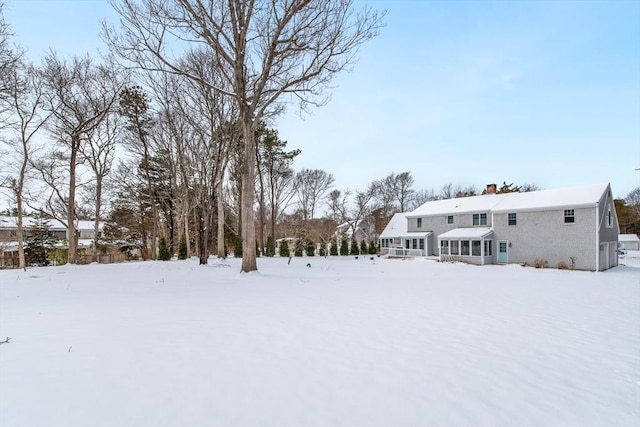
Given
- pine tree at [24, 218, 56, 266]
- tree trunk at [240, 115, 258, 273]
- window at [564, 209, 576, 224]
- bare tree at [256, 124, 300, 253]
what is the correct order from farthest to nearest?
1. bare tree at [256, 124, 300, 253]
2. pine tree at [24, 218, 56, 266]
3. window at [564, 209, 576, 224]
4. tree trunk at [240, 115, 258, 273]

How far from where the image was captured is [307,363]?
354 cm

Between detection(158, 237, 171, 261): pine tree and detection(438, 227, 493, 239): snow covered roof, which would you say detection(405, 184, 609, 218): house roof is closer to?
detection(438, 227, 493, 239): snow covered roof

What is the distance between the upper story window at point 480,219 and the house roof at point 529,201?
19.2 inches

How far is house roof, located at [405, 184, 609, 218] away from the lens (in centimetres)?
1815

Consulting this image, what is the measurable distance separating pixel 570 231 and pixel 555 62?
10.9 m

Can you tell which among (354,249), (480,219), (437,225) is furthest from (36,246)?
(480,219)

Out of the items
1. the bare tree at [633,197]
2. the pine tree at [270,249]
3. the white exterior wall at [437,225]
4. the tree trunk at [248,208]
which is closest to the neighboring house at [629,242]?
the bare tree at [633,197]

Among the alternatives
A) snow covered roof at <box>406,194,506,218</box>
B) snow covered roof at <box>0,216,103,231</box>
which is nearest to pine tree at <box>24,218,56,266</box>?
snow covered roof at <box>0,216,103,231</box>

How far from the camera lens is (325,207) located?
39000mm

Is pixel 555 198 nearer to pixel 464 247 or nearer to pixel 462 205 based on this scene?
pixel 462 205

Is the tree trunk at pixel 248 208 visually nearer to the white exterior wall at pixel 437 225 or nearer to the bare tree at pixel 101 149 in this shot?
the bare tree at pixel 101 149

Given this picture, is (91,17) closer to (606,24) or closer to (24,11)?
(24,11)

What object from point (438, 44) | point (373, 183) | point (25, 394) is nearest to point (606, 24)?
point (438, 44)

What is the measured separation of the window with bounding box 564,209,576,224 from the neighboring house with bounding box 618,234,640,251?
2874 centimetres
